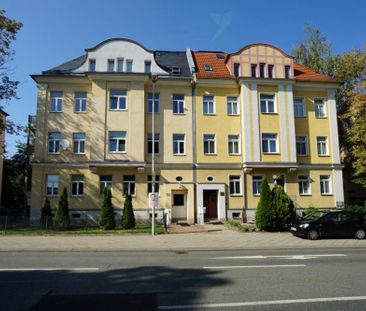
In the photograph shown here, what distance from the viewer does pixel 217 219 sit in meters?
29.7

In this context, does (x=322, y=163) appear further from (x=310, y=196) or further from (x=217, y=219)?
(x=217, y=219)

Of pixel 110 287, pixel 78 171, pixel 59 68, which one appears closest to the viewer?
pixel 110 287

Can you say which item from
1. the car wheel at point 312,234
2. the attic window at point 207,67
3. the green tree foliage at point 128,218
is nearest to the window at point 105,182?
the green tree foliage at point 128,218

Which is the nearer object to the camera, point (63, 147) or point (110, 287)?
point (110, 287)

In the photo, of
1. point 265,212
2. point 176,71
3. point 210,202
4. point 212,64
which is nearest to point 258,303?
point 265,212

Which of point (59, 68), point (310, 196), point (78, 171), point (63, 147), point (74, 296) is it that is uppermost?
point (59, 68)

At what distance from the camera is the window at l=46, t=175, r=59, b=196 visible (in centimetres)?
2892

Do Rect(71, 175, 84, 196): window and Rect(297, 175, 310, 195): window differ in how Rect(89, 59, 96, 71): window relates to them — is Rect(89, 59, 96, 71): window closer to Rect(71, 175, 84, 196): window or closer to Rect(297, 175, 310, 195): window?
Rect(71, 175, 84, 196): window

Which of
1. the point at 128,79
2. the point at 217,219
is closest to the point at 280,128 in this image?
the point at 217,219

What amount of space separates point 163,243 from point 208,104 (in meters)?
16.1

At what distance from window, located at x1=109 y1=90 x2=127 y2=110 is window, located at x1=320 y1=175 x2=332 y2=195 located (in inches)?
668

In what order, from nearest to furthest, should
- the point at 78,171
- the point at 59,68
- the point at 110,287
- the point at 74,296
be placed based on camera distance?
the point at 74,296, the point at 110,287, the point at 78,171, the point at 59,68

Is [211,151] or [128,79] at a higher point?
[128,79]

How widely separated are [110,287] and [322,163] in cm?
2652
